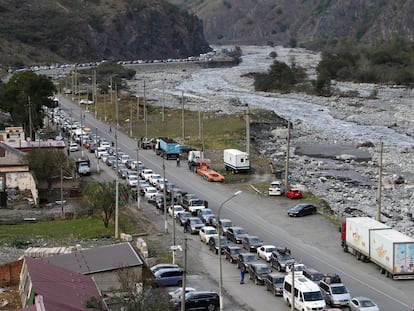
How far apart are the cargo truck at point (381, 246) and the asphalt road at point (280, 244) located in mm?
331

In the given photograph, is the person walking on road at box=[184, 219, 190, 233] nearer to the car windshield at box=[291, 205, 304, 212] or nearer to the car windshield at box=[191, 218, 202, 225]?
the car windshield at box=[191, 218, 202, 225]

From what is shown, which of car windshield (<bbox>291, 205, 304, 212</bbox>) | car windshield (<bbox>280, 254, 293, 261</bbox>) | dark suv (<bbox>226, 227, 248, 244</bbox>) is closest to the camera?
car windshield (<bbox>280, 254, 293, 261</bbox>)

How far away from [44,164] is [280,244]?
18408 mm

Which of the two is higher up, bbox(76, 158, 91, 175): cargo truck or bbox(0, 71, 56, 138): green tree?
bbox(0, 71, 56, 138): green tree

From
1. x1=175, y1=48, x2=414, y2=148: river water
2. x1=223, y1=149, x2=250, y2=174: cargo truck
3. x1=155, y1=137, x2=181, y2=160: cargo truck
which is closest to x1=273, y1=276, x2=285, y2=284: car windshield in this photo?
x1=223, y1=149, x2=250, y2=174: cargo truck

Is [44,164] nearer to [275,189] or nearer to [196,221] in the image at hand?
[275,189]

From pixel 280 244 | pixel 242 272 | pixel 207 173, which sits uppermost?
pixel 207 173

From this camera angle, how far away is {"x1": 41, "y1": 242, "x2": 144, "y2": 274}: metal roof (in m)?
25.9

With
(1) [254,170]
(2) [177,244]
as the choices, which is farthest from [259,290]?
(1) [254,170]

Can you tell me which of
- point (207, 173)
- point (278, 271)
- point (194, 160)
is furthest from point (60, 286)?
point (194, 160)

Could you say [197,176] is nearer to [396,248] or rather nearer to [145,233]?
[145,233]

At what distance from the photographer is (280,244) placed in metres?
33.1

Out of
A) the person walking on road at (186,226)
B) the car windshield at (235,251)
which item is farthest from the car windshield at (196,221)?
the car windshield at (235,251)

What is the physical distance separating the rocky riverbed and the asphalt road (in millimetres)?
3884
